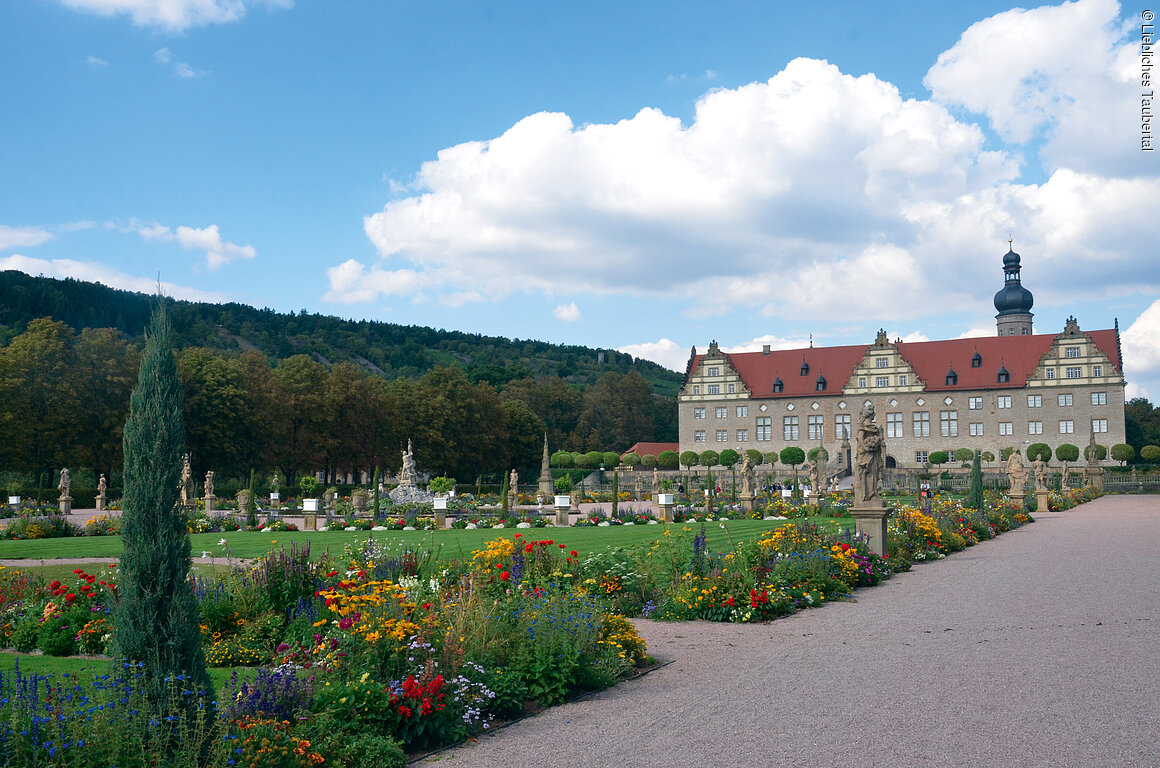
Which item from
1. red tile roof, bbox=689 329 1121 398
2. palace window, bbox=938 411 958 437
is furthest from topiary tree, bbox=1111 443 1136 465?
palace window, bbox=938 411 958 437

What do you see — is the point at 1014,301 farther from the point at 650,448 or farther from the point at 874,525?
the point at 874,525

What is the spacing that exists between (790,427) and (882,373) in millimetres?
8117

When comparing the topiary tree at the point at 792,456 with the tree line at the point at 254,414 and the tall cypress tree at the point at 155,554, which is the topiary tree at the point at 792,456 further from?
the tall cypress tree at the point at 155,554

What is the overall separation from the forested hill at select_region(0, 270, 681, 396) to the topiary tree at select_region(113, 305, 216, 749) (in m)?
58.6

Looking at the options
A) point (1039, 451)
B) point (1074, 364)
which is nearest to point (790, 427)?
point (1039, 451)

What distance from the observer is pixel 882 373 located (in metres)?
69.0

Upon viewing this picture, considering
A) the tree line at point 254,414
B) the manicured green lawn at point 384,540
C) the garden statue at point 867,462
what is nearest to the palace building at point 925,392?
the tree line at point 254,414

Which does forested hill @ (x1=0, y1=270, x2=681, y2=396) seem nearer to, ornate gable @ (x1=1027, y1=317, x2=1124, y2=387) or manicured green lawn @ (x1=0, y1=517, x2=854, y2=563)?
manicured green lawn @ (x1=0, y1=517, x2=854, y2=563)

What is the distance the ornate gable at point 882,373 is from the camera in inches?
2692

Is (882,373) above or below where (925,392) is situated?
above

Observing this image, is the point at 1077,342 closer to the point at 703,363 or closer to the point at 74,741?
the point at 703,363

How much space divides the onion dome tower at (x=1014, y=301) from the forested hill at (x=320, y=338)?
1810 inches

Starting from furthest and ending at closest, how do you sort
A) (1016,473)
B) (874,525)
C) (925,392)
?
(925,392), (1016,473), (874,525)

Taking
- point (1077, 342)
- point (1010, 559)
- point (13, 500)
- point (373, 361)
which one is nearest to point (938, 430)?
point (1077, 342)
